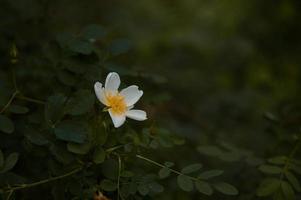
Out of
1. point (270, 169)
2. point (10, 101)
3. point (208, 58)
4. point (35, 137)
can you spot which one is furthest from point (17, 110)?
point (208, 58)

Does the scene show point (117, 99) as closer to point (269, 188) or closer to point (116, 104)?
point (116, 104)

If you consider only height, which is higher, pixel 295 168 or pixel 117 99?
pixel 295 168

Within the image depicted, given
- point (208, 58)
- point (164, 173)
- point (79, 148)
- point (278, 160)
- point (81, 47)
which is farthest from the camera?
point (208, 58)

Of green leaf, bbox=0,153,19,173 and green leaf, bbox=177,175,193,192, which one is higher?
green leaf, bbox=177,175,193,192

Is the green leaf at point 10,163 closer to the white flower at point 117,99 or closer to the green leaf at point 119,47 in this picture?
the white flower at point 117,99

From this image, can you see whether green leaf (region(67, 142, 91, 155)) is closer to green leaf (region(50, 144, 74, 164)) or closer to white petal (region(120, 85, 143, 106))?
green leaf (region(50, 144, 74, 164))

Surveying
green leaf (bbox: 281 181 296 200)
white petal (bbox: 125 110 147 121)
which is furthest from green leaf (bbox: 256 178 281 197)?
white petal (bbox: 125 110 147 121)

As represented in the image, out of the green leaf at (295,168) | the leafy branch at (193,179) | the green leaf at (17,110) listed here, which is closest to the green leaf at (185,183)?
the leafy branch at (193,179)
